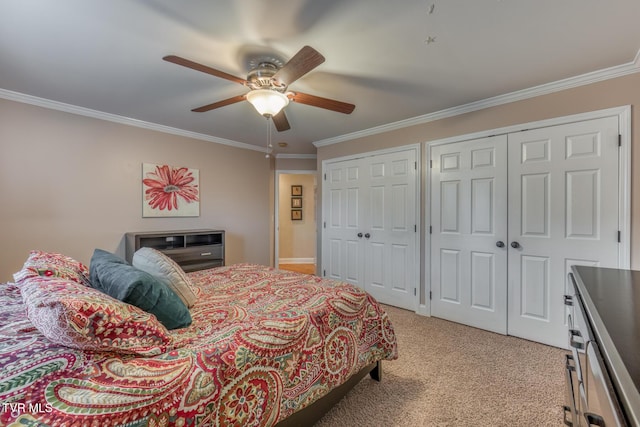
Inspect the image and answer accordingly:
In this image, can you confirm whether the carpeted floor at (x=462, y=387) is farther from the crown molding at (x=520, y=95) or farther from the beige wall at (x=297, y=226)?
the beige wall at (x=297, y=226)

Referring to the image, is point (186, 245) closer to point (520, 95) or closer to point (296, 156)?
point (296, 156)

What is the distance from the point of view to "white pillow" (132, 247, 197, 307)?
157cm

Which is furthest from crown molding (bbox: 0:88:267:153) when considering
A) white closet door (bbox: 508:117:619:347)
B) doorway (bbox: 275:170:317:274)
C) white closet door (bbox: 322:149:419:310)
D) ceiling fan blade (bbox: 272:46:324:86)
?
white closet door (bbox: 508:117:619:347)

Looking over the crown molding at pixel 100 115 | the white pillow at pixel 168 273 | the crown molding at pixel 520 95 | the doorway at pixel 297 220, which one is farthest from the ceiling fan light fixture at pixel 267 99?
the doorway at pixel 297 220

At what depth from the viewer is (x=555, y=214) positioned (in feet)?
8.12

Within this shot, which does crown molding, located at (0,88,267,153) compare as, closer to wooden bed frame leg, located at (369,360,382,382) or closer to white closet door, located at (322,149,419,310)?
white closet door, located at (322,149,419,310)

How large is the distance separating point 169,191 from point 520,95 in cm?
413

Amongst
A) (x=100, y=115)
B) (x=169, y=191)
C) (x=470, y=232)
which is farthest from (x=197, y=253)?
(x=470, y=232)

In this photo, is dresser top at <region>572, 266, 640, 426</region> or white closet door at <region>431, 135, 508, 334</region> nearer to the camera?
dresser top at <region>572, 266, 640, 426</region>

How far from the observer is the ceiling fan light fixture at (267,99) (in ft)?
6.41

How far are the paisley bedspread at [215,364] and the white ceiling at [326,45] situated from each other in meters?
1.64

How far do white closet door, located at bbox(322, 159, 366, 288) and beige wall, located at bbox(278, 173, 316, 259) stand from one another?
2.49 metres

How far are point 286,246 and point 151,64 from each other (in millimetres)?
5135

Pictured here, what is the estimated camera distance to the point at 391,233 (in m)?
3.61
